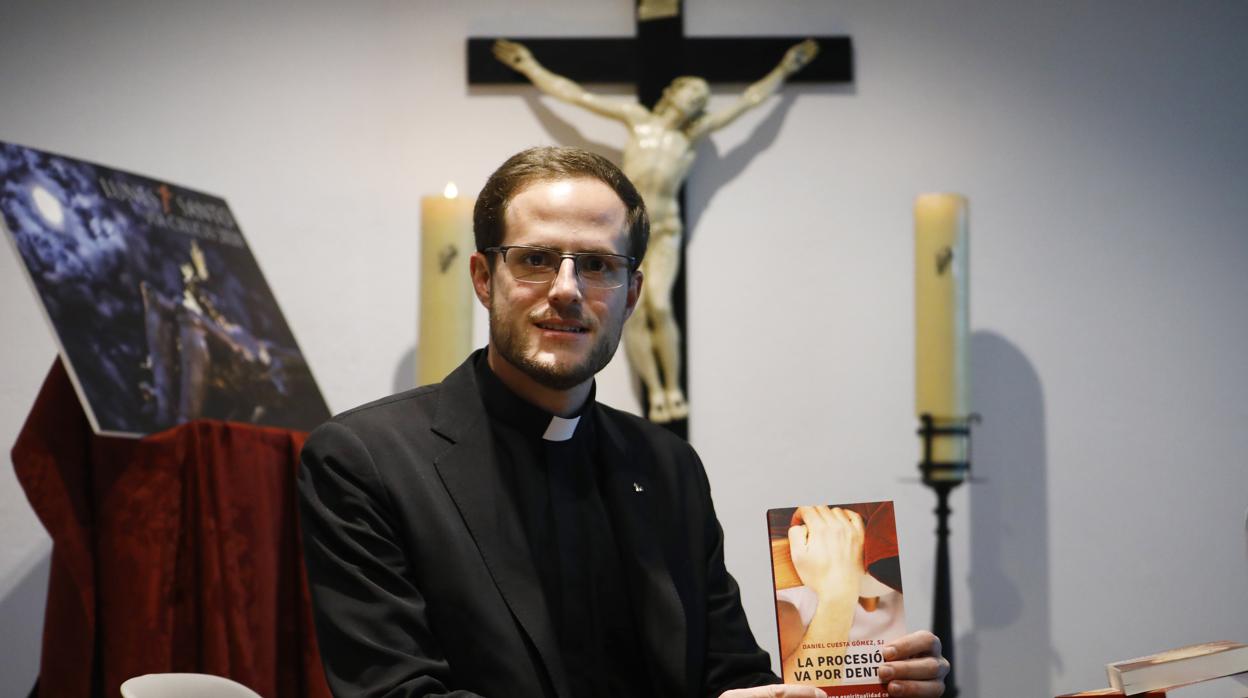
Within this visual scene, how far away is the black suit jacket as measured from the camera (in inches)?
70.4

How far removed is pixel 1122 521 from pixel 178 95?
323cm

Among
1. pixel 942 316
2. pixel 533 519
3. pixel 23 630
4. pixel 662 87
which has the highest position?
pixel 662 87

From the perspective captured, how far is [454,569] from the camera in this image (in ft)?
6.12

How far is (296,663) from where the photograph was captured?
291cm

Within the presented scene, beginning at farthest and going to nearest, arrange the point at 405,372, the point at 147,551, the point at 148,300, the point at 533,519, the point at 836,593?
the point at 405,372
the point at 148,300
the point at 147,551
the point at 533,519
the point at 836,593

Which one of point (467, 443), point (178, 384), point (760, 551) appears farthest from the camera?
point (760, 551)

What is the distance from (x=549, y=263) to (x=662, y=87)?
2.15 metres

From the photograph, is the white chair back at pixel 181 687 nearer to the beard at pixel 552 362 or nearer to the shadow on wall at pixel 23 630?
the beard at pixel 552 362

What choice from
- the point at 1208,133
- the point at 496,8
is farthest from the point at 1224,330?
the point at 496,8

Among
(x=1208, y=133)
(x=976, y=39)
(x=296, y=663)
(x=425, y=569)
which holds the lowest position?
(x=296, y=663)

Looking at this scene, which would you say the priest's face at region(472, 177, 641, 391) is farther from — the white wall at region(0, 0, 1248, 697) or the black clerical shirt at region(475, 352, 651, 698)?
the white wall at region(0, 0, 1248, 697)

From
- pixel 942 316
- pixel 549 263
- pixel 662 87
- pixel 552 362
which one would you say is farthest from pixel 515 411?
pixel 662 87

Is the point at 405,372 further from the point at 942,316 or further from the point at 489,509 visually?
the point at 489,509

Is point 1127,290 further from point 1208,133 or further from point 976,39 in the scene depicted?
point 976,39
